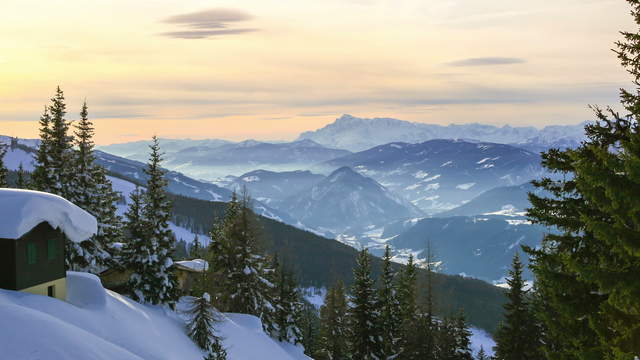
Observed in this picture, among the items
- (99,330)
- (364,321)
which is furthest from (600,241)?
(364,321)

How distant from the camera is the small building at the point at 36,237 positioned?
20.9 metres

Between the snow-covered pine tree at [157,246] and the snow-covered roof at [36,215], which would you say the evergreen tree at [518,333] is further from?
the snow-covered roof at [36,215]

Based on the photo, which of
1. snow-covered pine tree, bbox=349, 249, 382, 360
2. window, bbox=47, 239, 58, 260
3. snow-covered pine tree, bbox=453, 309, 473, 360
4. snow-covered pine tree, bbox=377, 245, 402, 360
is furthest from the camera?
snow-covered pine tree, bbox=377, 245, 402, 360

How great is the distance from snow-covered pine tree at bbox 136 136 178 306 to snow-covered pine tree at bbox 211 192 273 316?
731 centimetres

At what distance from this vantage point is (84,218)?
23.7m

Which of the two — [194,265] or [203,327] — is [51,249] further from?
[194,265]

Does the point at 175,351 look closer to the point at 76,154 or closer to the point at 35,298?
the point at 35,298

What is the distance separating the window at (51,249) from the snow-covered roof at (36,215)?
724mm

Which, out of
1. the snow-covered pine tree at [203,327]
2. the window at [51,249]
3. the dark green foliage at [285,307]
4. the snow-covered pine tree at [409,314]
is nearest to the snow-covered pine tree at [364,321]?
the snow-covered pine tree at [409,314]

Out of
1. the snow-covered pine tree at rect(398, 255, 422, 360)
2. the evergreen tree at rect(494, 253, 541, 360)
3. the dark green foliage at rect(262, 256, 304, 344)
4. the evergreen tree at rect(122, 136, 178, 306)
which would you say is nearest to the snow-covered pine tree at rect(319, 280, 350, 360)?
the dark green foliage at rect(262, 256, 304, 344)

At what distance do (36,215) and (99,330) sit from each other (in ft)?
18.4

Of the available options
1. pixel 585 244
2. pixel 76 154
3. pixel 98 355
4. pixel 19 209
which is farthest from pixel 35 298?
pixel 585 244

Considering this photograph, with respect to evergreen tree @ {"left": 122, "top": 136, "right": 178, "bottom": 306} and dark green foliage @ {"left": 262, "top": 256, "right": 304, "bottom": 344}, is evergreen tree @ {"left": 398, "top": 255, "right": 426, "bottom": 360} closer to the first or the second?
dark green foliage @ {"left": 262, "top": 256, "right": 304, "bottom": 344}

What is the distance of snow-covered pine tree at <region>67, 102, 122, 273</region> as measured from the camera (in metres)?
34.4
